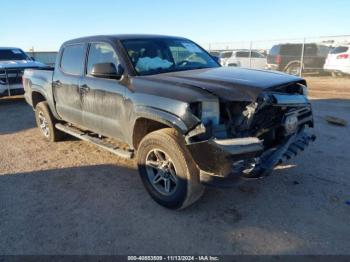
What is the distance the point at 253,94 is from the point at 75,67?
126 inches

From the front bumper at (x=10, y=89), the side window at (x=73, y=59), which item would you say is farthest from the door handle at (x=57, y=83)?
the front bumper at (x=10, y=89)

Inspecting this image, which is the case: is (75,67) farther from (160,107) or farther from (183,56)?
(160,107)

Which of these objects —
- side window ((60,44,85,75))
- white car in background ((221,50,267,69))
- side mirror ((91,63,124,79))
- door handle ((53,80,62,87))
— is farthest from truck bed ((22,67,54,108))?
white car in background ((221,50,267,69))

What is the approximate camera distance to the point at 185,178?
131 inches

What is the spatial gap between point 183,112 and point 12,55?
11308 mm

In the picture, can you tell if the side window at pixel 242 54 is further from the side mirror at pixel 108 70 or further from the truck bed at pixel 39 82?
the side mirror at pixel 108 70

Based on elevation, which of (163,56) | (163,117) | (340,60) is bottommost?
(340,60)

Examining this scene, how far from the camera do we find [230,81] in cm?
343

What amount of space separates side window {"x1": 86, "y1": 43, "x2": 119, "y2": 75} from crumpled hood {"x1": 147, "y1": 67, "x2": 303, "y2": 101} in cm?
79

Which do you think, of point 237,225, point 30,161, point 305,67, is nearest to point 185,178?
point 237,225

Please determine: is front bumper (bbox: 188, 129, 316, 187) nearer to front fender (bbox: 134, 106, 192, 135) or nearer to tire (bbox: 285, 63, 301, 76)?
front fender (bbox: 134, 106, 192, 135)

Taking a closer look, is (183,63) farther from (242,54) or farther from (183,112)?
(242,54)

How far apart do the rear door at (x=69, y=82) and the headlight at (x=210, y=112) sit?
100 inches

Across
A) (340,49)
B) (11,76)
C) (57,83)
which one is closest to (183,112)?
(57,83)
